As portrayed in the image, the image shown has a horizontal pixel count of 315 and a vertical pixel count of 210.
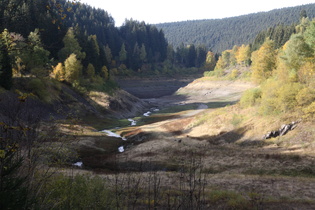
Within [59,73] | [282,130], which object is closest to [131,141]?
[282,130]

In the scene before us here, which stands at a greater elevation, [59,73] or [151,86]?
[59,73]

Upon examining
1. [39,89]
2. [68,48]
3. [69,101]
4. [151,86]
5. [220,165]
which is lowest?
[151,86]

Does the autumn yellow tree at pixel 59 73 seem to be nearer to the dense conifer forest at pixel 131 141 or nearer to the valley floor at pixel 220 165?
the dense conifer forest at pixel 131 141

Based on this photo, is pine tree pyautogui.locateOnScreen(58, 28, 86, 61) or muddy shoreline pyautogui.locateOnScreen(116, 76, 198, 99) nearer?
pine tree pyautogui.locateOnScreen(58, 28, 86, 61)

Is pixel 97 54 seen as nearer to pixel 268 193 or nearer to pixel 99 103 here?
pixel 99 103

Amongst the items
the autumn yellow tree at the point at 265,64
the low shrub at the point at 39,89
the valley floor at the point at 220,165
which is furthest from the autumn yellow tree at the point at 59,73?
the autumn yellow tree at the point at 265,64

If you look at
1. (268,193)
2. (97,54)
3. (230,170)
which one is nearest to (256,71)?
(230,170)

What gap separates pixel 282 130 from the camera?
30844 mm

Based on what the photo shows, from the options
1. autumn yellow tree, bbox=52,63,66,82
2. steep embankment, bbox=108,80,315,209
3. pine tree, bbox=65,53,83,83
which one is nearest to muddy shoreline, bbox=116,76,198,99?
pine tree, bbox=65,53,83,83

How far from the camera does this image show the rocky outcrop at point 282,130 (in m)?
30.4

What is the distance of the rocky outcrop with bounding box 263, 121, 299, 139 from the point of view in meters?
30.4

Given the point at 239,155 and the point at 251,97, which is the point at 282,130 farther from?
the point at 251,97

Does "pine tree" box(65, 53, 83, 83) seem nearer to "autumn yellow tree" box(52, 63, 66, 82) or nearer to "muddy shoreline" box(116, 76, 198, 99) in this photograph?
"autumn yellow tree" box(52, 63, 66, 82)

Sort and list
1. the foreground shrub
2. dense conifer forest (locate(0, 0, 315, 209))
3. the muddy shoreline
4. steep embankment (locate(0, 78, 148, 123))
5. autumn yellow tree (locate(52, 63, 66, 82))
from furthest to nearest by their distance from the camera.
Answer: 1. the muddy shoreline
2. autumn yellow tree (locate(52, 63, 66, 82))
3. steep embankment (locate(0, 78, 148, 123))
4. the foreground shrub
5. dense conifer forest (locate(0, 0, 315, 209))
